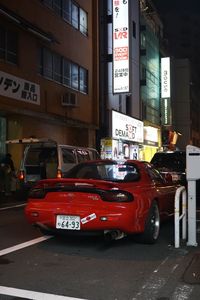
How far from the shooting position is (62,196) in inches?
310

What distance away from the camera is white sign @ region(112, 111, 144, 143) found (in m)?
29.4

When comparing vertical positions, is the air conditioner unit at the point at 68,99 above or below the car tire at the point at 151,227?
above

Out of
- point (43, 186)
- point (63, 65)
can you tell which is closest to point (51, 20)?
point (63, 65)

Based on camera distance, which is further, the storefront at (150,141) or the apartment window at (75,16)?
the storefront at (150,141)

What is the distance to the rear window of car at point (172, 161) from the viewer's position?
16625mm

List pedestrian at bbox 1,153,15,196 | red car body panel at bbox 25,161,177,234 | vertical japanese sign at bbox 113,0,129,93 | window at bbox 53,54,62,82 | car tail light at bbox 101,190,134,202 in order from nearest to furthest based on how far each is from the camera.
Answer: red car body panel at bbox 25,161,177,234 < car tail light at bbox 101,190,134,202 < pedestrian at bbox 1,153,15,196 < window at bbox 53,54,62,82 < vertical japanese sign at bbox 113,0,129,93

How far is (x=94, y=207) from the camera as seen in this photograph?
7.59m

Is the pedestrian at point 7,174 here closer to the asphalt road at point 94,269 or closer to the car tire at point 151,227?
the asphalt road at point 94,269

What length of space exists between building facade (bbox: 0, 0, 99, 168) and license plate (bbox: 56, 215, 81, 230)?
35.3 ft

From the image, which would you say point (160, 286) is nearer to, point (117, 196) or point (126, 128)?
point (117, 196)

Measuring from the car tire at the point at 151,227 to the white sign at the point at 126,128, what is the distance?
20.3 m

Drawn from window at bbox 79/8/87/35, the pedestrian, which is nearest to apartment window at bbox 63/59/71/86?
window at bbox 79/8/87/35

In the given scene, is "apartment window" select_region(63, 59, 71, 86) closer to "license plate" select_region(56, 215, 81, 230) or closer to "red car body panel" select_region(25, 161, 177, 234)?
"red car body panel" select_region(25, 161, 177, 234)

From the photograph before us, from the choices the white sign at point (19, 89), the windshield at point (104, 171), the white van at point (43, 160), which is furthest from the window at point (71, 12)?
the windshield at point (104, 171)
